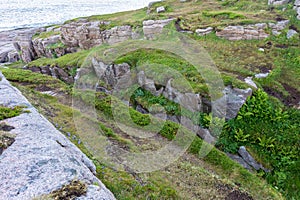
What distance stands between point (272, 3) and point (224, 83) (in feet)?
67.5

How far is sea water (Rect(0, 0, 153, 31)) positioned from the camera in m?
54.6

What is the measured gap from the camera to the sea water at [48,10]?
54.6 m

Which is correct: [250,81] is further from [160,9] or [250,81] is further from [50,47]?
[50,47]

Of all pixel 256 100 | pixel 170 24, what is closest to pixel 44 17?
pixel 170 24

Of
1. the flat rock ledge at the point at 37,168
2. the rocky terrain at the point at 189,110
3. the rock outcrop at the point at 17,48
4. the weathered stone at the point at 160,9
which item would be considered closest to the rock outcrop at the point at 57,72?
the rocky terrain at the point at 189,110

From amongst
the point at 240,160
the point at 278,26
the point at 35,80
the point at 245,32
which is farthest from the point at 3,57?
the point at 240,160

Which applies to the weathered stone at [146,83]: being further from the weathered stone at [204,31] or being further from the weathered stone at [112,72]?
the weathered stone at [204,31]

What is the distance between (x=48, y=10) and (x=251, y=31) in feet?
176

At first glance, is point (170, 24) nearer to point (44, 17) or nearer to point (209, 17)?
point (209, 17)

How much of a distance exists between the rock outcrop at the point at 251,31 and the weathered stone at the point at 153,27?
720 cm

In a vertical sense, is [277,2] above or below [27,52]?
above

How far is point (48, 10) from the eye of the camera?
62062 mm

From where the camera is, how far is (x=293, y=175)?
41.5ft

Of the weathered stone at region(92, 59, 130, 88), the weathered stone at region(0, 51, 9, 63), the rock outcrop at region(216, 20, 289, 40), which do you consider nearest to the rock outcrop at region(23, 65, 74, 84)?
the weathered stone at region(92, 59, 130, 88)
